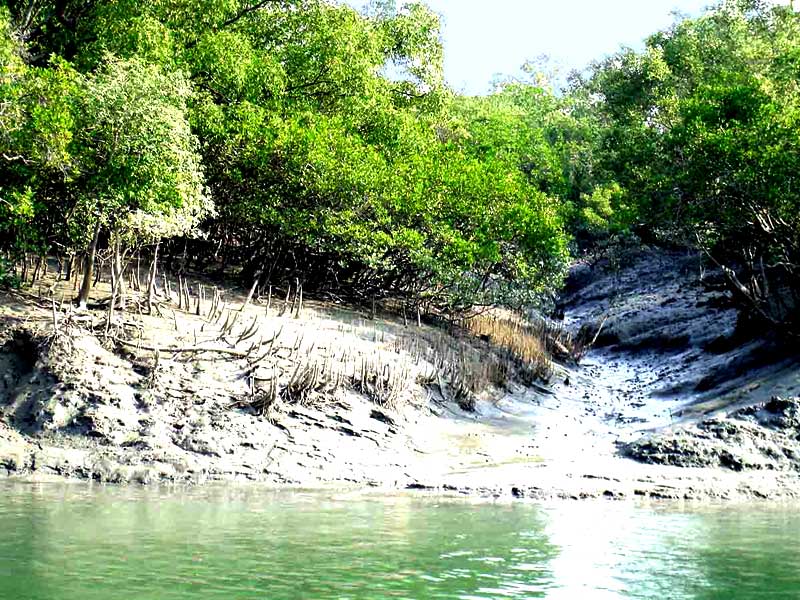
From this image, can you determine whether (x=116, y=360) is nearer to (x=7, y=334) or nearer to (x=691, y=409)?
(x=7, y=334)

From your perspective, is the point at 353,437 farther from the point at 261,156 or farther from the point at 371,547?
the point at 261,156

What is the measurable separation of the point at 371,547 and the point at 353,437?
5352 millimetres

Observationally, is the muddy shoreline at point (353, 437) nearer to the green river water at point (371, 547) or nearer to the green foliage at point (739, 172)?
the green river water at point (371, 547)

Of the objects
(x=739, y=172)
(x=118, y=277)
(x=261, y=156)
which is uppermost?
(x=739, y=172)

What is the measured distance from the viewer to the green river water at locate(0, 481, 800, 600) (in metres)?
6.02

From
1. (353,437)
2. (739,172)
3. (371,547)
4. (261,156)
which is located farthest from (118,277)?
(739,172)

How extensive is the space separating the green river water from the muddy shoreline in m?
0.96

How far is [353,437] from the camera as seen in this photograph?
12578mm

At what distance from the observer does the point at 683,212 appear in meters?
19.9

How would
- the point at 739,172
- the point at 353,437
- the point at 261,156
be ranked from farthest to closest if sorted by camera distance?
1. the point at 261,156
2. the point at 739,172
3. the point at 353,437

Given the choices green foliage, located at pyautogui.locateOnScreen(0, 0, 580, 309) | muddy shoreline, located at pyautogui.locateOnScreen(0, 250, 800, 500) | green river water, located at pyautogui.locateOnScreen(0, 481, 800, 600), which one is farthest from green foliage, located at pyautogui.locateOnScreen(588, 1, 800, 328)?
green river water, located at pyautogui.locateOnScreen(0, 481, 800, 600)

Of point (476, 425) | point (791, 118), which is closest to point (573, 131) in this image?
point (791, 118)

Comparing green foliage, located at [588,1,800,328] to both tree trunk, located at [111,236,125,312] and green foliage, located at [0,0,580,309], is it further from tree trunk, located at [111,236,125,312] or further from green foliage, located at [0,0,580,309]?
tree trunk, located at [111,236,125,312]

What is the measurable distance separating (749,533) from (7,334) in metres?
9.48
